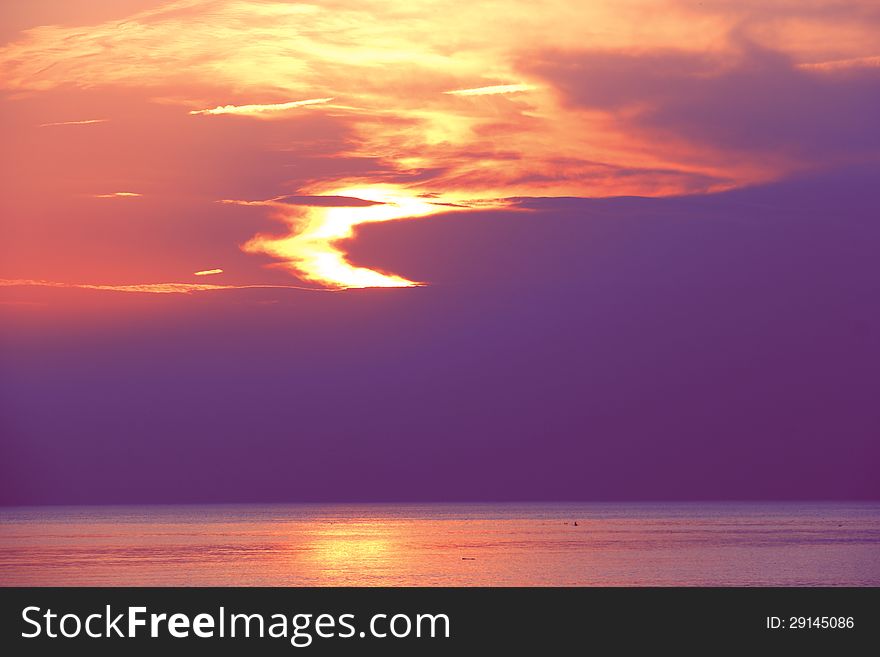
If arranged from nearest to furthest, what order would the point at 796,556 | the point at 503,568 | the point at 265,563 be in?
the point at 503,568
the point at 265,563
the point at 796,556

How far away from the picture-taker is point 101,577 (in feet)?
250
